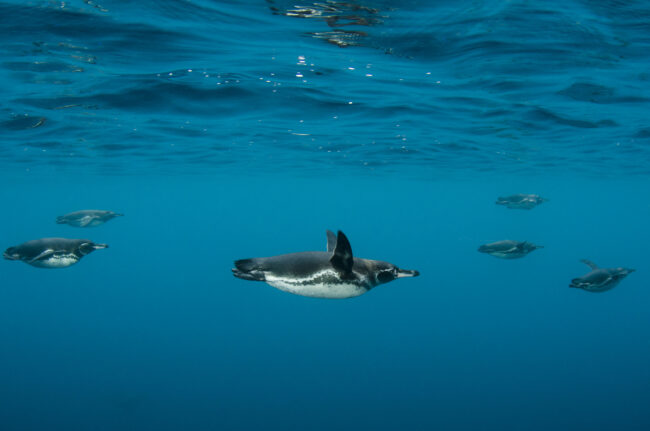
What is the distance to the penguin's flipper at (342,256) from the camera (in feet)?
11.2

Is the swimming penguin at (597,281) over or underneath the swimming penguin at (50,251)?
underneath

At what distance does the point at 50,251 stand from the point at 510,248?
1081 cm

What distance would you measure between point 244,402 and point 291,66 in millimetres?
13676

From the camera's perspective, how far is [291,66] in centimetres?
A: 1034

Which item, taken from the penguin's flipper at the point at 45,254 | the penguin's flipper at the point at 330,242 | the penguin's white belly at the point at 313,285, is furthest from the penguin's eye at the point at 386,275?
the penguin's flipper at the point at 45,254

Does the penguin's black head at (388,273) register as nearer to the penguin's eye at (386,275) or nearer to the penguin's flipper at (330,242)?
the penguin's eye at (386,275)

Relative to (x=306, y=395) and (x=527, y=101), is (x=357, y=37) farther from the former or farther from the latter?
(x=306, y=395)

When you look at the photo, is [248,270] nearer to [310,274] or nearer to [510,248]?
[310,274]

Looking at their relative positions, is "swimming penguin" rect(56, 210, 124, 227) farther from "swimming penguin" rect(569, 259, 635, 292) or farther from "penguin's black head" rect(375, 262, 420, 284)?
"swimming penguin" rect(569, 259, 635, 292)

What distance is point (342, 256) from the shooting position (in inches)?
137

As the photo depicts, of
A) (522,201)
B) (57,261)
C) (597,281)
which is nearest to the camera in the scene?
(57,261)

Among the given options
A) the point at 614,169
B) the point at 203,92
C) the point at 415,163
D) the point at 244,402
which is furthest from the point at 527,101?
the point at 614,169

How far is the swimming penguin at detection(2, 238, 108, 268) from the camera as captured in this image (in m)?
6.70

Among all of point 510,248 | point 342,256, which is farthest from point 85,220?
point 510,248
